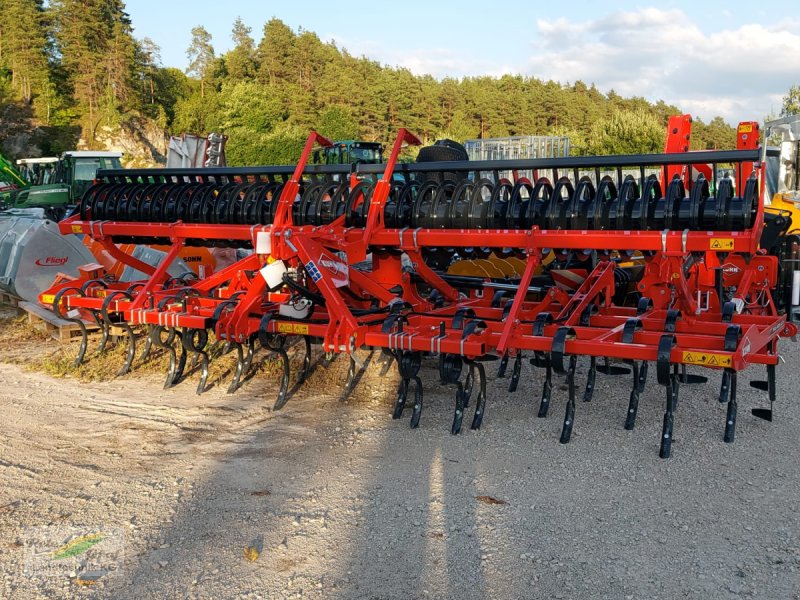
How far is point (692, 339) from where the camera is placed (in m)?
4.35

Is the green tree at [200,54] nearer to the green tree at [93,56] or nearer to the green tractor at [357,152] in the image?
the green tree at [93,56]

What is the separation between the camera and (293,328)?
5.21 meters

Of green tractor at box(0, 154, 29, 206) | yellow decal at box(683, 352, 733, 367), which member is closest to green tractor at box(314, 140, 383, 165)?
green tractor at box(0, 154, 29, 206)

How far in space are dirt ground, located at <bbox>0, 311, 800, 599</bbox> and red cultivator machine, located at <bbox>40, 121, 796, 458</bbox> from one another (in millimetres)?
243

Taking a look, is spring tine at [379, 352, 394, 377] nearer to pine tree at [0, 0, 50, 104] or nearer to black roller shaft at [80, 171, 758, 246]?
black roller shaft at [80, 171, 758, 246]

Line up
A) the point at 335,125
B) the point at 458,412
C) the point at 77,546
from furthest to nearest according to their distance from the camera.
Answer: the point at 335,125 < the point at 458,412 < the point at 77,546

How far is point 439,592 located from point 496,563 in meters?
0.35

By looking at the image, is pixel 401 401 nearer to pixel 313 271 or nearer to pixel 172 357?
pixel 313 271

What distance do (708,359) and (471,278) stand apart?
2530 millimetres

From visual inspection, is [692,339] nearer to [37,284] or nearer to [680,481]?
[680,481]

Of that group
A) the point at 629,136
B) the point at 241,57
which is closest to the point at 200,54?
the point at 241,57

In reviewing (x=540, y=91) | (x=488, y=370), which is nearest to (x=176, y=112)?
(x=540, y=91)

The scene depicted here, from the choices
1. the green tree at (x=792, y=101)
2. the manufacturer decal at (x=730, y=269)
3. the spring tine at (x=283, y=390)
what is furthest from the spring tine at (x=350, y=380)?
the green tree at (x=792, y=101)

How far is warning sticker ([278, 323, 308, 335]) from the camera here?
5.15 m
